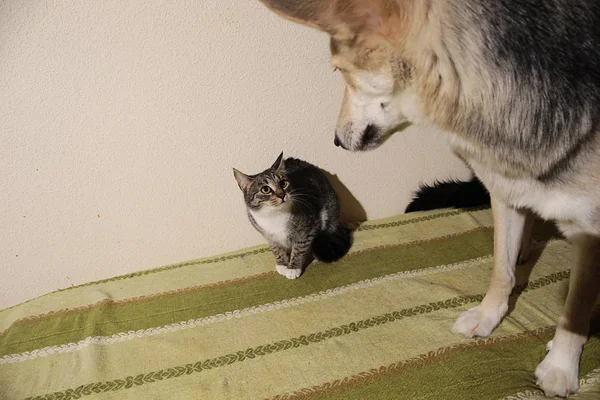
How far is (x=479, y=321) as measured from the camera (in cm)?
132

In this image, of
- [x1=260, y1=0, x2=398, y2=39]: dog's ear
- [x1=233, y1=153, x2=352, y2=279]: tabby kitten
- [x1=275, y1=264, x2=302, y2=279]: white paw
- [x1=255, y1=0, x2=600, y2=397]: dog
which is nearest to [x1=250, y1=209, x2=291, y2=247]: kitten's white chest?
[x1=233, y1=153, x2=352, y2=279]: tabby kitten

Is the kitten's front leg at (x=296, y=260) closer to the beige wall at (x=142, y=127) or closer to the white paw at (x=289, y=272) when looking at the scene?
the white paw at (x=289, y=272)

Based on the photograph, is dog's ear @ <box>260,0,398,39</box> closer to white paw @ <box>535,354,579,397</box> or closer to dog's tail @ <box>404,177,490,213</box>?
white paw @ <box>535,354,579,397</box>

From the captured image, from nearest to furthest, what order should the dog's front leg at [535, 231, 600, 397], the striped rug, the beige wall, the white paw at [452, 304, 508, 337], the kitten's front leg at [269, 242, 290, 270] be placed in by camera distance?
the dog's front leg at [535, 231, 600, 397]
the striped rug
the white paw at [452, 304, 508, 337]
the beige wall
the kitten's front leg at [269, 242, 290, 270]

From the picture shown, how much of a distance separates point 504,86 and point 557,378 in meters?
0.74

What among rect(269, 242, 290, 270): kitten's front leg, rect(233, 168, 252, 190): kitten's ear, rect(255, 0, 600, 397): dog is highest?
rect(255, 0, 600, 397): dog

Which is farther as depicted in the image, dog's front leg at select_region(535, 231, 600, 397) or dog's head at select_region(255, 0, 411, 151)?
dog's front leg at select_region(535, 231, 600, 397)

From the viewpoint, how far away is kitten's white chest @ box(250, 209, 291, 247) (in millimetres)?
1652

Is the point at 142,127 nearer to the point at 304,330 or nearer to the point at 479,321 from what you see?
the point at 304,330

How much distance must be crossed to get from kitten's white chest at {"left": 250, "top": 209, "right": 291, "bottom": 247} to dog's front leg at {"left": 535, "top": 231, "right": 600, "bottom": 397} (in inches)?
35.0

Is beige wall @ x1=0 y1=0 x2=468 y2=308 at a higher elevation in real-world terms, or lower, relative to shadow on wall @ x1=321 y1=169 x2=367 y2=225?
higher

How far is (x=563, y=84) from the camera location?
924 mm

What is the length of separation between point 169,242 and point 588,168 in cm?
144

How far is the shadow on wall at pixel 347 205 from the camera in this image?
193 cm
